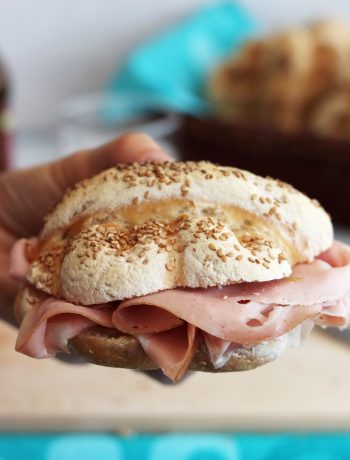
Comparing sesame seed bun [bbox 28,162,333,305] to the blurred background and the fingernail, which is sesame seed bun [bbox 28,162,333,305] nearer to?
the fingernail

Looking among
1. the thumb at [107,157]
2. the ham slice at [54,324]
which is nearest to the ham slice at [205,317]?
the ham slice at [54,324]

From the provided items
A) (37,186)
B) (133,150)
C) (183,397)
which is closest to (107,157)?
(133,150)

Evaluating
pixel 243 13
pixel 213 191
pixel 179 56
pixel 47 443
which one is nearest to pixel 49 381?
pixel 47 443

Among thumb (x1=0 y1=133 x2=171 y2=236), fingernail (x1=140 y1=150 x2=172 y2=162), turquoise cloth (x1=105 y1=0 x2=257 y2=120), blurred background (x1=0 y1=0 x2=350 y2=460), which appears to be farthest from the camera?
turquoise cloth (x1=105 y1=0 x2=257 y2=120)

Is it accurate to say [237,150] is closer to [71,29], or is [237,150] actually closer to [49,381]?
[49,381]

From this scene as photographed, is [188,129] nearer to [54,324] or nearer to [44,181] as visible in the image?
[44,181]

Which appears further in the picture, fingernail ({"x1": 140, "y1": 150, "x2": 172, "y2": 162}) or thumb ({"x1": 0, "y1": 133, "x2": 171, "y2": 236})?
thumb ({"x1": 0, "y1": 133, "x2": 171, "y2": 236})

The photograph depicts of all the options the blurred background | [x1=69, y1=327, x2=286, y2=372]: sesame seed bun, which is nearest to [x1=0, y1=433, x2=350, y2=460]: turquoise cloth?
the blurred background

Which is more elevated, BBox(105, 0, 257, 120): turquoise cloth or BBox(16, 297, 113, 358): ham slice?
BBox(16, 297, 113, 358): ham slice
